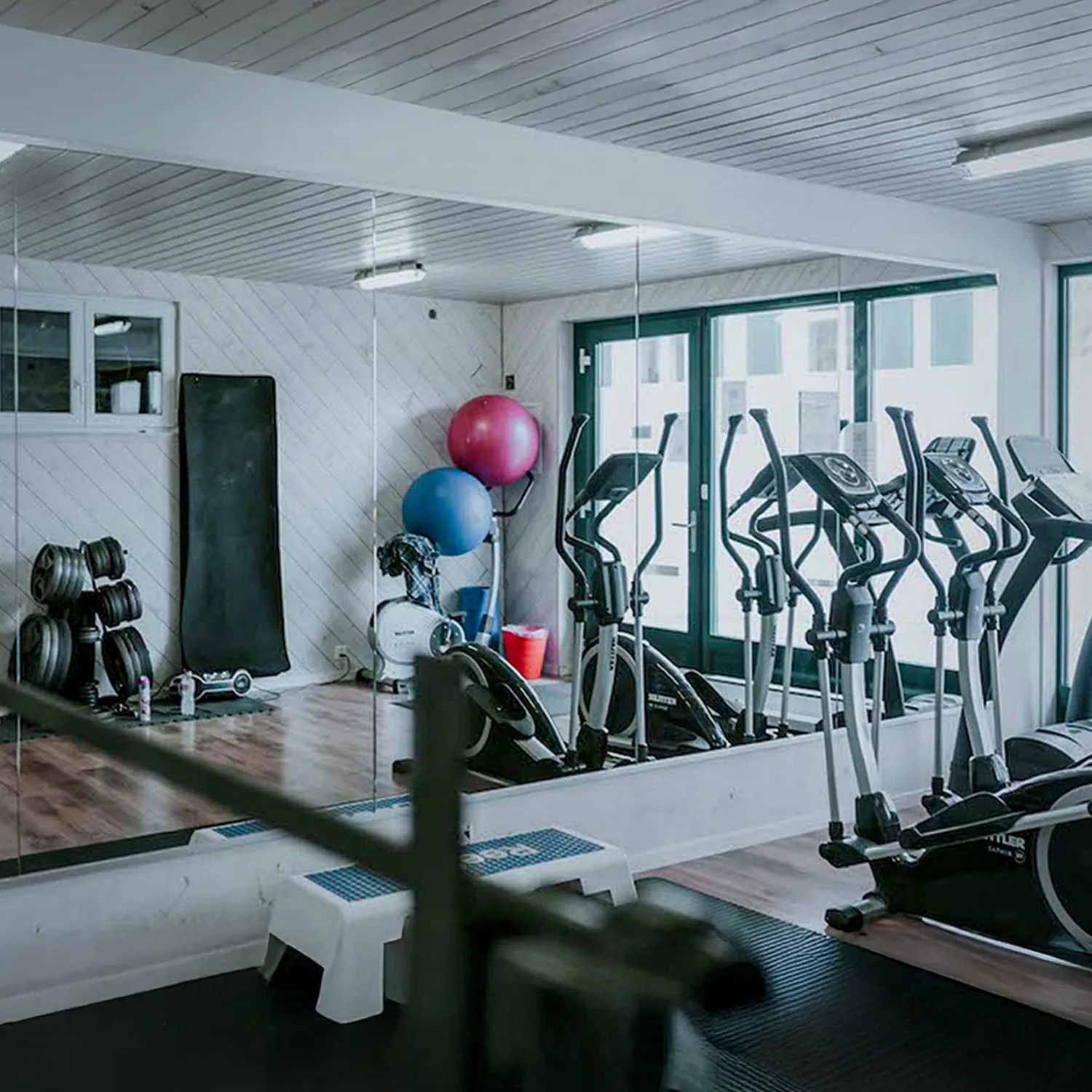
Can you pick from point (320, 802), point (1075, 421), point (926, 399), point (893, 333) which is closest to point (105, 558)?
point (320, 802)

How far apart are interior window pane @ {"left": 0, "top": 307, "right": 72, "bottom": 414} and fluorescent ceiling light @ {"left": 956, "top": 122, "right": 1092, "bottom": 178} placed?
3.04m

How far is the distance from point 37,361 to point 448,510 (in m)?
1.37

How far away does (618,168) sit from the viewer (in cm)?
457

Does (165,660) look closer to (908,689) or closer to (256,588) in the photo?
(256,588)

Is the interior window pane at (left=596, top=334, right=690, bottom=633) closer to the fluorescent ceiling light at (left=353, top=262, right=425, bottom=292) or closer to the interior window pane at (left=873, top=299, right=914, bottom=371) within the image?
the fluorescent ceiling light at (left=353, top=262, right=425, bottom=292)

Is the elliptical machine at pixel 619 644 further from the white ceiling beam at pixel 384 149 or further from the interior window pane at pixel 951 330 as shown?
the interior window pane at pixel 951 330

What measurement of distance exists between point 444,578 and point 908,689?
249cm

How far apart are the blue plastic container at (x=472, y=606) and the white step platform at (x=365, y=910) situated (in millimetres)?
782

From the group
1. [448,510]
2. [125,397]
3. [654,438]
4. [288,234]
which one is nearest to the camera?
[125,397]

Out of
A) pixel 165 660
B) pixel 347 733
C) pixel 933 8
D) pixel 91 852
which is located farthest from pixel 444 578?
pixel 933 8

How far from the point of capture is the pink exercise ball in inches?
171

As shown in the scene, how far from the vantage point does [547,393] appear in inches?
183

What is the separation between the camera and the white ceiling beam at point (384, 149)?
338 centimetres

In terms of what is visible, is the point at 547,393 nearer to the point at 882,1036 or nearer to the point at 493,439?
the point at 493,439
